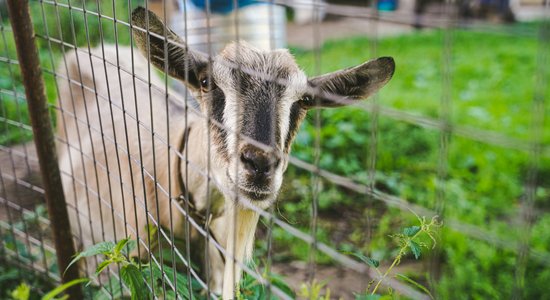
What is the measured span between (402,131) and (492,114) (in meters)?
1.23

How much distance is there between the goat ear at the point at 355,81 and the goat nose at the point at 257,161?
364 mm

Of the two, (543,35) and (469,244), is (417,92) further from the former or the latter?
(543,35)

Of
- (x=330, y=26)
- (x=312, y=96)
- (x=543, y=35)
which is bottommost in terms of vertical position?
(x=330, y=26)

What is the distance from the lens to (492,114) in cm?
583

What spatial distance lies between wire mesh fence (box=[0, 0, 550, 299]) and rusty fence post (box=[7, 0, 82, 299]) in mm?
79

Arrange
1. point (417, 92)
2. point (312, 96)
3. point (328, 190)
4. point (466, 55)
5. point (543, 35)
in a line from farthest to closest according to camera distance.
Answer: point (466, 55) → point (417, 92) → point (328, 190) → point (312, 96) → point (543, 35)

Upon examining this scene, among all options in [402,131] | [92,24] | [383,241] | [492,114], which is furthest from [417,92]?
[92,24]

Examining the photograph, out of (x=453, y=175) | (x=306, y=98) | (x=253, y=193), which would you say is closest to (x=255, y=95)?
(x=306, y=98)

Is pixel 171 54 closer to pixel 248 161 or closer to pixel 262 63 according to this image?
pixel 262 63

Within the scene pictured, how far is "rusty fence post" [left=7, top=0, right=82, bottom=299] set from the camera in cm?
253

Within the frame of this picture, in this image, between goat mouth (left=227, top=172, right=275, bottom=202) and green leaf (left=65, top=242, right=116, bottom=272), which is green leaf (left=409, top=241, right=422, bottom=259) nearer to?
goat mouth (left=227, top=172, right=275, bottom=202)

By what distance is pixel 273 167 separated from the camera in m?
1.99

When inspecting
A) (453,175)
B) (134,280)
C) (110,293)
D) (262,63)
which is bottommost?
(453,175)

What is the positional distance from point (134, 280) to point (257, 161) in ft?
1.80
